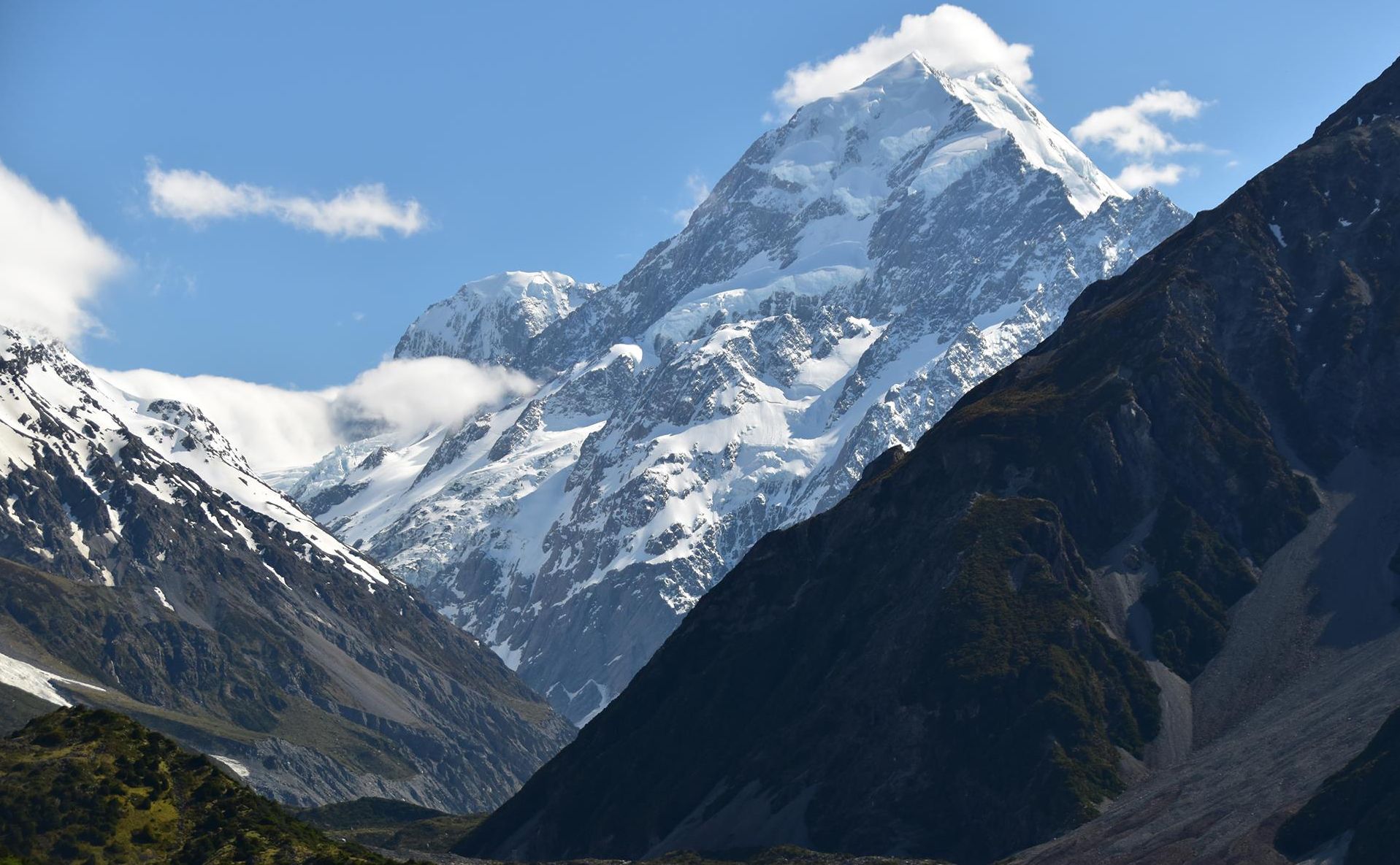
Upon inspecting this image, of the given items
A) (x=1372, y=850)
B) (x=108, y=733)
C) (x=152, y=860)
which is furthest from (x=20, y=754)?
(x=1372, y=850)

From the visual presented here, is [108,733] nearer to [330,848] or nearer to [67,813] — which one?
[67,813]

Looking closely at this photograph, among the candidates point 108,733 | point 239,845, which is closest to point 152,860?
point 239,845

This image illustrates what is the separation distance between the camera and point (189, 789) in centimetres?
17788

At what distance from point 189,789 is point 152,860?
1478 cm

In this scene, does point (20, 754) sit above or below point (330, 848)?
above

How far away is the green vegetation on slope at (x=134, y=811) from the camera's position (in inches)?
6506

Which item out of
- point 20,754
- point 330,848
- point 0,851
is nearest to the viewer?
point 0,851

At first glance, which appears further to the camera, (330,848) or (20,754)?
(20,754)

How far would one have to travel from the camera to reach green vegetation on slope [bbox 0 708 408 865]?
165 meters

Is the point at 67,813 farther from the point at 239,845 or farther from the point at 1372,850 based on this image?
the point at 1372,850

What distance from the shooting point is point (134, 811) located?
171m

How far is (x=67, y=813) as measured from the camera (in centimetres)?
16938

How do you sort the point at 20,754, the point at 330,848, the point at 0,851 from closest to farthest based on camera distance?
the point at 0,851
the point at 330,848
the point at 20,754

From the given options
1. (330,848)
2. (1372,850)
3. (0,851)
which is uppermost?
(0,851)
